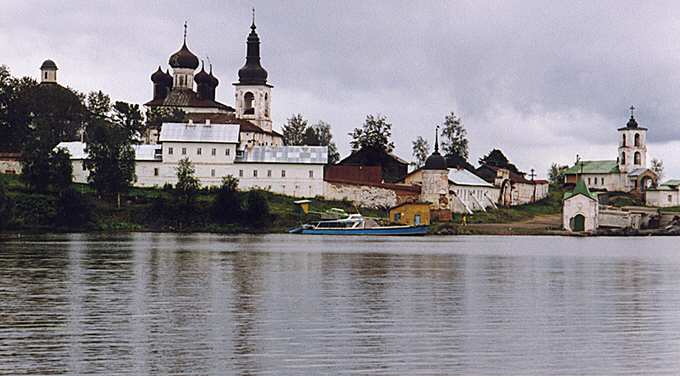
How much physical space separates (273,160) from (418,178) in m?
10.5

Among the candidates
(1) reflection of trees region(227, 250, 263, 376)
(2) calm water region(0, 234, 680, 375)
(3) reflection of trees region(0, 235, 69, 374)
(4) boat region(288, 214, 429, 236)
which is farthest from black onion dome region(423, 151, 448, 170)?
(3) reflection of trees region(0, 235, 69, 374)

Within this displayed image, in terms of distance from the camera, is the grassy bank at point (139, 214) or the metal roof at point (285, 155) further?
the metal roof at point (285, 155)

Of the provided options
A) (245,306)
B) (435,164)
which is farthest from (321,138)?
(245,306)

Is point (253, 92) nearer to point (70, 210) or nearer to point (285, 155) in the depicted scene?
point (285, 155)

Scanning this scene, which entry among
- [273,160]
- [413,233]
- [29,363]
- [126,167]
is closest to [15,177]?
[126,167]

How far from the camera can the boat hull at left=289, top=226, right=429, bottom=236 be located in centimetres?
6769

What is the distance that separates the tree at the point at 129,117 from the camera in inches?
3420

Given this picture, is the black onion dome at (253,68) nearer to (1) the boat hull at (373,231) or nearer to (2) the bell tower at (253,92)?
(2) the bell tower at (253,92)

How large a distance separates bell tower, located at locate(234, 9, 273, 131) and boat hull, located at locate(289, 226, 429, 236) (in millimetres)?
26185

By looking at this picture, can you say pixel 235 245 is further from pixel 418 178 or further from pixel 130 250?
pixel 418 178

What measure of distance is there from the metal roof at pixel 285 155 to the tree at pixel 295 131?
28.9m

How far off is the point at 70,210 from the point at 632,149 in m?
51.4

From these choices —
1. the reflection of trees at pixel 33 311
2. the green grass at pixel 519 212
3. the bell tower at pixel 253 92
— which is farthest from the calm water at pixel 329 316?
the bell tower at pixel 253 92

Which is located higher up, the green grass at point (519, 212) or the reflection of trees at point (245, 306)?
the green grass at point (519, 212)
